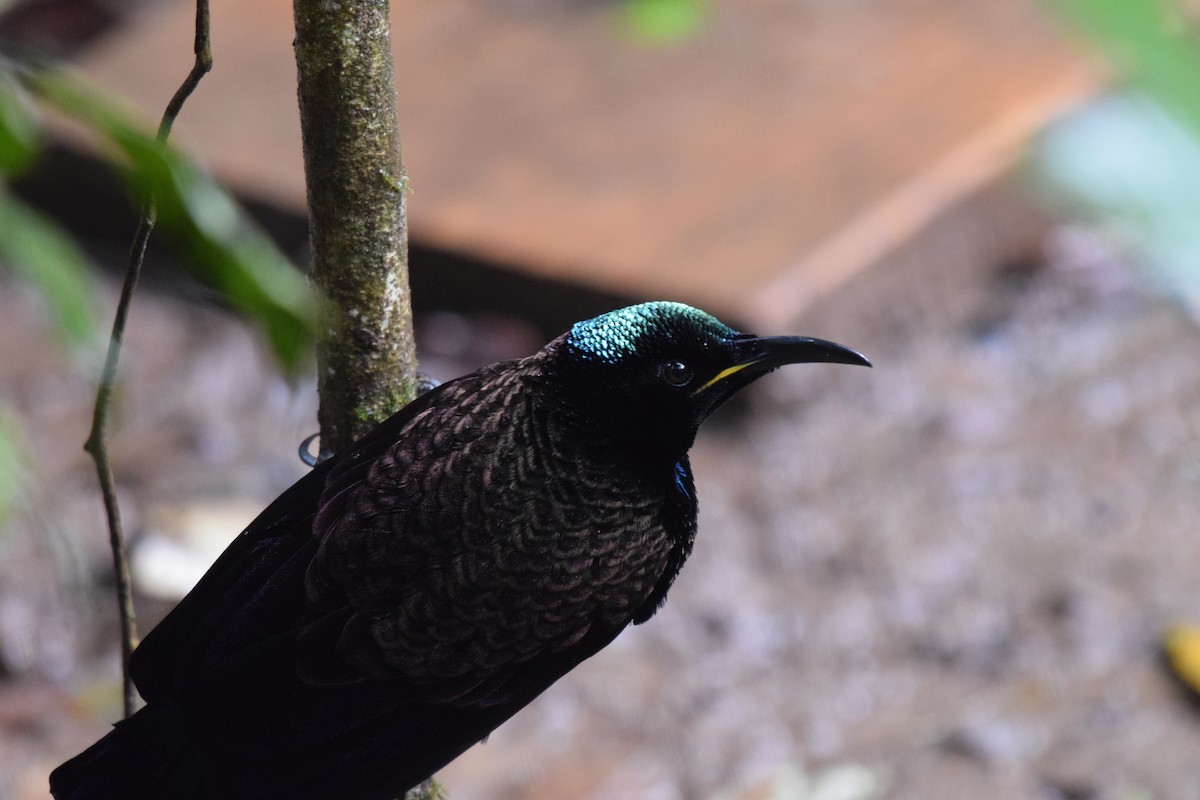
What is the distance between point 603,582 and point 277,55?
3931 millimetres

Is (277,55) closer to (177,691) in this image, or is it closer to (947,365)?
(947,365)

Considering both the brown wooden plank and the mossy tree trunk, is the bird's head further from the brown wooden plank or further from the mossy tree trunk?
the brown wooden plank

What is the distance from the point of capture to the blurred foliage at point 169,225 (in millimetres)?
637

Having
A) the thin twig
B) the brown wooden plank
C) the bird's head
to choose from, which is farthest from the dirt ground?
the bird's head

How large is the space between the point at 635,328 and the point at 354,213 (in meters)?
0.37

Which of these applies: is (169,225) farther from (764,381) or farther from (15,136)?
(764,381)

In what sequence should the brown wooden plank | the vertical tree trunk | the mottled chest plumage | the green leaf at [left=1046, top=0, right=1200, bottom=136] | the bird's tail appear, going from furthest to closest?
the brown wooden plank → the bird's tail → the mottled chest plumage → the vertical tree trunk → the green leaf at [left=1046, top=0, right=1200, bottom=136]

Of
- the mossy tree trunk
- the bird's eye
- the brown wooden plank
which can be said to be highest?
the brown wooden plank

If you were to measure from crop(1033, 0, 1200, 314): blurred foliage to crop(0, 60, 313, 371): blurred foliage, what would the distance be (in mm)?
354

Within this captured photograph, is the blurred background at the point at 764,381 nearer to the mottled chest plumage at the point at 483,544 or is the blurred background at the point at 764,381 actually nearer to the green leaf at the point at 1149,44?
the mottled chest plumage at the point at 483,544

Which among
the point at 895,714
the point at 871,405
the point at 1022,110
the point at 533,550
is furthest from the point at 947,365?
the point at 533,550

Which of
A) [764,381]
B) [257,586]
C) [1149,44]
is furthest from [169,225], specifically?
[764,381]

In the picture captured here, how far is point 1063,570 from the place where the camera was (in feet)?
12.7

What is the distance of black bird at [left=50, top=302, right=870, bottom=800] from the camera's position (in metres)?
1.81
